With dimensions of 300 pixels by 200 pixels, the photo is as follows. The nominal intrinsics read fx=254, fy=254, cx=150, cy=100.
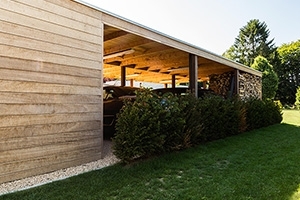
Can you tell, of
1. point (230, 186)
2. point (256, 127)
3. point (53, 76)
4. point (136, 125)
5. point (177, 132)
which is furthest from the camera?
point (256, 127)

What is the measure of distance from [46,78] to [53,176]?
1.34 meters

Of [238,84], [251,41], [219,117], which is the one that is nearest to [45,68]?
[219,117]

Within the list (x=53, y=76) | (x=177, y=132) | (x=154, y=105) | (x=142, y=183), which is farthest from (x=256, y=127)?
(x=53, y=76)

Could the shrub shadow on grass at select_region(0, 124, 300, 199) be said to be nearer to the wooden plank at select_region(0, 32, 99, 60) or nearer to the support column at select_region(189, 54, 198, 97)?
the wooden plank at select_region(0, 32, 99, 60)

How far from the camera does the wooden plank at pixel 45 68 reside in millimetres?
3152

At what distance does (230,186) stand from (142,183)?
1100mm

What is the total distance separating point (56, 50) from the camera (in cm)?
364

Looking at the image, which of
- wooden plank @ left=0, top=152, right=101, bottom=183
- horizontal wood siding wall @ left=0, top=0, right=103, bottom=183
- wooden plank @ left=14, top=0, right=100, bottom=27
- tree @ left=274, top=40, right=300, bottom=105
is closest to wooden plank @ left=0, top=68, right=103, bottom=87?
horizontal wood siding wall @ left=0, top=0, right=103, bottom=183

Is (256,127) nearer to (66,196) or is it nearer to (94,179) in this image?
(94,179)

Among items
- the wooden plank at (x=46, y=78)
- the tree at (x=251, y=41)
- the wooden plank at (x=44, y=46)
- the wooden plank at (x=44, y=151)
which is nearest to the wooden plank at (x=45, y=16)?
the wooden plank at (x=44, y=46)

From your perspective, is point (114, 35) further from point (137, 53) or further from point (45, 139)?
point (45, 139)

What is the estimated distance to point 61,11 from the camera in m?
3.71

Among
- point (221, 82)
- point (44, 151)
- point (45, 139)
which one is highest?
point (221, 82)

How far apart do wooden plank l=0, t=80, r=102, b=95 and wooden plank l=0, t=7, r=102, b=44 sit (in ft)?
2.50
